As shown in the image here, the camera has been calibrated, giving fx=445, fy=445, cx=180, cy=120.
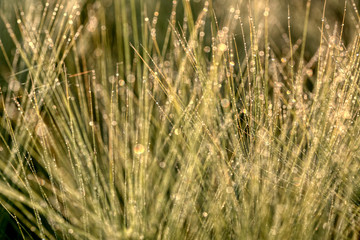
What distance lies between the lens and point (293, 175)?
0.85 meters

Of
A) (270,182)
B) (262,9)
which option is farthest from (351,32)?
(270,182)

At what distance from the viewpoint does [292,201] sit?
0.82 m

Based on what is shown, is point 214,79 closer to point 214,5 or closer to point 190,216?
point 190,216

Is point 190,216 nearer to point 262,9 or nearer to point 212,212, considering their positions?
point 212,212

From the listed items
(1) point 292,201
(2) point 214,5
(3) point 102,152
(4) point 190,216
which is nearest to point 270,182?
(1) point 292,201

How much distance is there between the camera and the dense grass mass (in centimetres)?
81

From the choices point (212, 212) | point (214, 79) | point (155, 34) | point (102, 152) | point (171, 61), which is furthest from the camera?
point (155, 34)

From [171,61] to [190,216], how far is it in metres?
0.59

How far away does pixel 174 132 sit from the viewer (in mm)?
975

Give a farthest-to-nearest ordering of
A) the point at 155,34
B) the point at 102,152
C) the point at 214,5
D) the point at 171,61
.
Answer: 1. the point at 214,5
2. the point at 155,34
3. the point at 171,61
4. the point at 102,152

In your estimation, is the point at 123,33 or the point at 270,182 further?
the point at 123,33

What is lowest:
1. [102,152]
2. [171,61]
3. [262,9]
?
[102,152]

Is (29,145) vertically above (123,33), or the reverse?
(123,33)

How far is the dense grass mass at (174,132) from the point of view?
0.81 meters
